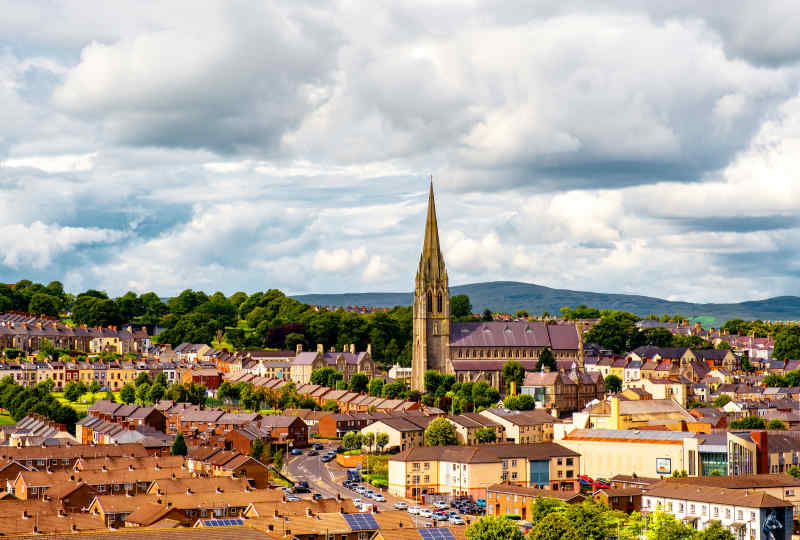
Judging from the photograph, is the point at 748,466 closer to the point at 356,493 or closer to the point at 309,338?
the point at 356,493

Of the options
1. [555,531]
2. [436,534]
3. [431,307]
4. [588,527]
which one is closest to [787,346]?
[431,307]

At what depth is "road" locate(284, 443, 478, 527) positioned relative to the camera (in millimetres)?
80400

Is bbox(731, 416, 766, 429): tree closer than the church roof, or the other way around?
bbox(731, 416, 766, 429): tree

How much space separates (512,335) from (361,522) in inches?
3728

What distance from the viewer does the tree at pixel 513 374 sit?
136 meters

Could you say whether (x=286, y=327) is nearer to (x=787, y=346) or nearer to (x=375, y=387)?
(x=375, y=387)

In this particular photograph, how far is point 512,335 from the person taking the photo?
5969 inches

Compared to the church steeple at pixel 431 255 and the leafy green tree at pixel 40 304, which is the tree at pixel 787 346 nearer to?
the church steeple at pixel 431 255

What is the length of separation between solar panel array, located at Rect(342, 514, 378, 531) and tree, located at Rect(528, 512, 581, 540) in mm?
8796

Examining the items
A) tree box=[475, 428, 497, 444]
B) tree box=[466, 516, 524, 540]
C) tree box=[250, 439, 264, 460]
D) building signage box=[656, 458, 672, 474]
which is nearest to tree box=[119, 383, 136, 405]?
tree box=[250, 439, 264, 460]

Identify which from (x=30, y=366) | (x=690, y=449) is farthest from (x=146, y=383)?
(x=690, y=449)

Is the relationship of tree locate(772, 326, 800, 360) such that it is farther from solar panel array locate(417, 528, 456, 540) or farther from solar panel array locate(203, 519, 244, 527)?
solar panel array locate(203, 519, 244, 527)

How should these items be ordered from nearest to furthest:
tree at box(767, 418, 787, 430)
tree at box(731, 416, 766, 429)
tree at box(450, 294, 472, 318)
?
tree at box(731, 416, 766, 429) → tree at box(767, 418, 787, 430) → tree at box(450, 294, 472, 318)

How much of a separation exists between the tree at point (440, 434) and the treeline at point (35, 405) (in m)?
37.6
